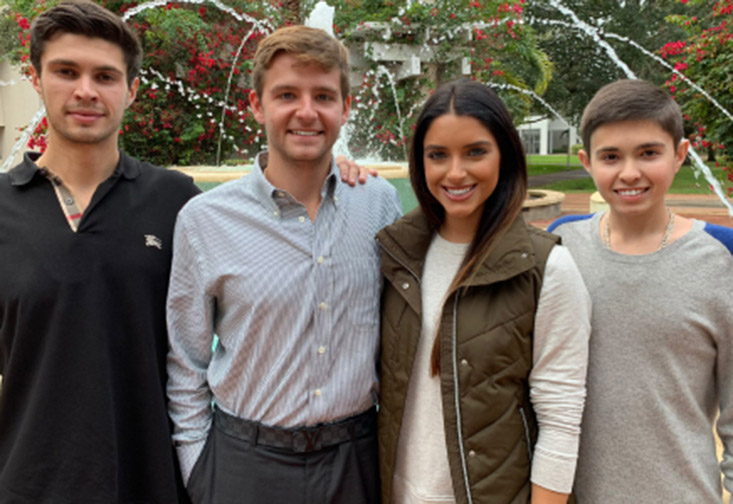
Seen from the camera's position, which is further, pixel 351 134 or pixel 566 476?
pixel 351 134

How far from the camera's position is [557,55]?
18.8m

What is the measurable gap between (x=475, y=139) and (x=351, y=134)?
314 inches

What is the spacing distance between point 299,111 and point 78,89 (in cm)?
65

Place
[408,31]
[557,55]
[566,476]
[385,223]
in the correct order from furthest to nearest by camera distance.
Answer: [557,55] < [408,31] < [385,223] < [566,476]

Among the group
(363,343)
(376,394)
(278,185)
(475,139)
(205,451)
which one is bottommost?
(205,451)

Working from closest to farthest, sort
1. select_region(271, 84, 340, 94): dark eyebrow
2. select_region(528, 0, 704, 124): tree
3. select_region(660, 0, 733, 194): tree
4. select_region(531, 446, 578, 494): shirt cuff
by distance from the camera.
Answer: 1. select_region(531, 446, 578, 494): shirt cuff
2. select_region(271, 84, 340, 94): dark eyebrow
3. select_region(660, 0, 733, 194): tree
4. select_region(528, 0, 704, 124): tree

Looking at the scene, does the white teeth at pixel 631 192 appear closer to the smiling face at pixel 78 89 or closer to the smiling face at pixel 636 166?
the smiling face at pixel 636 166

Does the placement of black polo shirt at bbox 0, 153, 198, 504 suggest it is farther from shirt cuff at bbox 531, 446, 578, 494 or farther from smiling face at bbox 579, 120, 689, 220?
smiling face at bbox 579, 120, 689, 220

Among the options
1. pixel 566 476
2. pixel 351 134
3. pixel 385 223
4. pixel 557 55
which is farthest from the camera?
pixel 557 55

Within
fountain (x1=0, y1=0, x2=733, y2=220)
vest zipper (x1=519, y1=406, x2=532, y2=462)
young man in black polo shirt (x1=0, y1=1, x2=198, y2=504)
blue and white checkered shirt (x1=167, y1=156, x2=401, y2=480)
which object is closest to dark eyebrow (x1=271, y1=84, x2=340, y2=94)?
blue and white checkered shirt (x1=167, y1=156, x2=401, y2=480)

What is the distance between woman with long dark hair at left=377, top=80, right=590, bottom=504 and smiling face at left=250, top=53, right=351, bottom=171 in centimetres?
26

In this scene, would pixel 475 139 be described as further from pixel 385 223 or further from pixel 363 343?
pixel 363 343

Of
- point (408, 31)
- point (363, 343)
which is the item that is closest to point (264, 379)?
point (363, 343)

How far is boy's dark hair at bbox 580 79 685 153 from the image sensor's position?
159 cm
